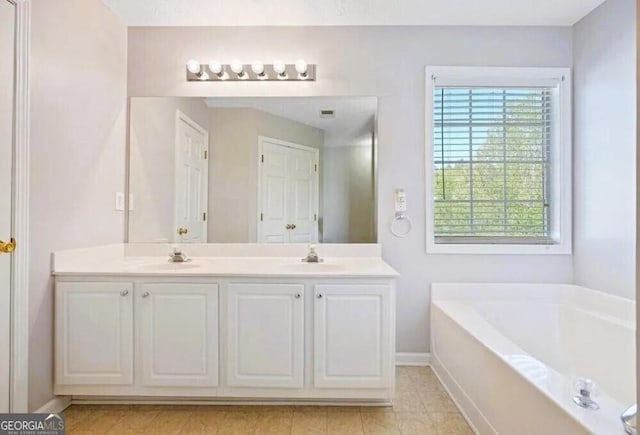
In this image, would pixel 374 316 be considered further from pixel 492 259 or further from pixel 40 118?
pixel 40 118

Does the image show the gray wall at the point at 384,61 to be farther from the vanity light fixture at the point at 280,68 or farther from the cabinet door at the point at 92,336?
the cabinet door at the point at 92,336

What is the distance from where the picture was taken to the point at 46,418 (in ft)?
6.08

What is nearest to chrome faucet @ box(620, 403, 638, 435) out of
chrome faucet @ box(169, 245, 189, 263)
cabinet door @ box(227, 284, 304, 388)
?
cabinet door @ box(227, 284, 304, 388)

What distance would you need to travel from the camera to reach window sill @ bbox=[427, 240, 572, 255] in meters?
2.77

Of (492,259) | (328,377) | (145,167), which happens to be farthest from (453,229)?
(145,167)

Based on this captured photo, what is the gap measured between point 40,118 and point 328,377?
1972 millimetres

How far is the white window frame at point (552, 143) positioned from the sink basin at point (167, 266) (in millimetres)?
1629

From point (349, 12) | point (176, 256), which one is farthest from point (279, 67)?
point (176, 256)

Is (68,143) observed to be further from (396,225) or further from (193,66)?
(396,225)

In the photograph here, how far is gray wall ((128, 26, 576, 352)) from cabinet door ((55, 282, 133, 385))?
148 cm

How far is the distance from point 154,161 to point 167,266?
2.60 feet

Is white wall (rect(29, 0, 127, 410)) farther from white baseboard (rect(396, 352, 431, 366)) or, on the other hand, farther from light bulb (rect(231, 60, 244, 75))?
white baseboard (rect(396, 352, 431, 366))

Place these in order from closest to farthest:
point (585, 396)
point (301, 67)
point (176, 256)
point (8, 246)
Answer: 1. point (585, 396)
2. point (8, 246)
3. point (176, 256)
4. point (301, 67)

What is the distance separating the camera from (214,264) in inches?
97.7
